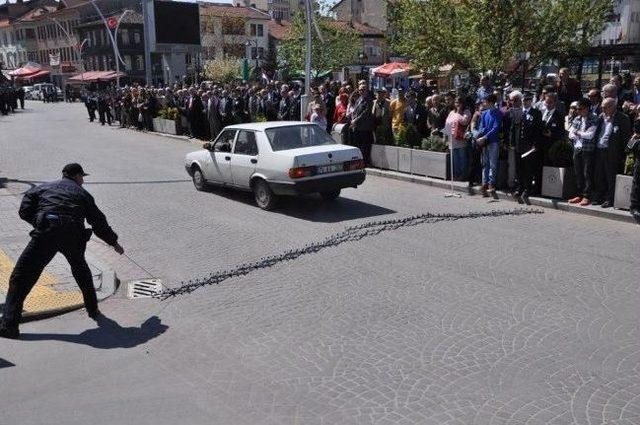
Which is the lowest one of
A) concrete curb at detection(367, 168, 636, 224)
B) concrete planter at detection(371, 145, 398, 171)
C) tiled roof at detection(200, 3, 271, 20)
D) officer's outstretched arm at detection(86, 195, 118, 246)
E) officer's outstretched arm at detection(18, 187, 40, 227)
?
concrete curb at detection(367, 168, 636, 224)

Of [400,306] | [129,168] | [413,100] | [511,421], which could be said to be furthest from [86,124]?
[511,421]

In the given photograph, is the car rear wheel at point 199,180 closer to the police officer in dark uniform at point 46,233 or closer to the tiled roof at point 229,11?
the police officer in dark uniform at point 46,233

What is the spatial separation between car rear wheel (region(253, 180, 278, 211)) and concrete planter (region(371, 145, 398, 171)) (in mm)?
4515

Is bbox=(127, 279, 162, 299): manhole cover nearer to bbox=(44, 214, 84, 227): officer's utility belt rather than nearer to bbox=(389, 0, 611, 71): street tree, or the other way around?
bbox=(44, 214, 84, 227): officer's utility belt

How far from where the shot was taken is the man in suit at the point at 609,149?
34.5 feet

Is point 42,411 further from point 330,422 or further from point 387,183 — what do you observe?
point 387,183

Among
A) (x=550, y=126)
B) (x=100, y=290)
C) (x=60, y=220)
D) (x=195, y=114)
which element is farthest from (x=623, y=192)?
(x=195, y=114)

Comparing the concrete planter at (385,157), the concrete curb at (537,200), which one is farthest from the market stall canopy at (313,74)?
the concrete curb at (537,200)

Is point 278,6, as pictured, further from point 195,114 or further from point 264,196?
point 264,196

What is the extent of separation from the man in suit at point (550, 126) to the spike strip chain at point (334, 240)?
4.15 feet

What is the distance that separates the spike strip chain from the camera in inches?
308

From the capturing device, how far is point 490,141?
12.3 meters

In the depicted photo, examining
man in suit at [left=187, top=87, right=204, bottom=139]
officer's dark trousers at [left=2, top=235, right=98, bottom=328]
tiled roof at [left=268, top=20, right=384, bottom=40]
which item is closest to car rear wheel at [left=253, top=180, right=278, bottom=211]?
officer's dark trousers at [left=2, top=235, right=98, bottom=328]

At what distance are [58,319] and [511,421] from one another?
475 cm
